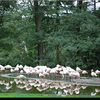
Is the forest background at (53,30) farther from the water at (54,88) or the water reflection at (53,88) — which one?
the water reflection at (53,88)

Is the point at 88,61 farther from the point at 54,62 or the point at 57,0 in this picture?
the point at 57,0

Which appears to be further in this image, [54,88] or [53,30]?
[53,30]

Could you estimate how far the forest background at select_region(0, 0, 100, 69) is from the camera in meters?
9.35

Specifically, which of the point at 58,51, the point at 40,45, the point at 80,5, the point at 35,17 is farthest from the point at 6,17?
the point at 80,5

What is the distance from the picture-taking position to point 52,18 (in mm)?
11469

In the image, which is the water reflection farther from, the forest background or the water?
the forest background

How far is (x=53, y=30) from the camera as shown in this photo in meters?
10.4

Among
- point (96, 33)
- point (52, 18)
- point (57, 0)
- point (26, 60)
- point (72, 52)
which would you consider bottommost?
point (26, 60)

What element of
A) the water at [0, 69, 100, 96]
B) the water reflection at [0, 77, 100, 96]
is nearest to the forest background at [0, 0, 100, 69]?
the water at [0, 69, 100, 96]

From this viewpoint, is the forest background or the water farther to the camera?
the forest background

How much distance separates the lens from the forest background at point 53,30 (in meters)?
9.35

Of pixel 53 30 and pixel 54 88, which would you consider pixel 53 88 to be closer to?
pixel 54 88

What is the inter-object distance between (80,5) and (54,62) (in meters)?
3.73

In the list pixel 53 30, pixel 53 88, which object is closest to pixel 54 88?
pixel 53 88
